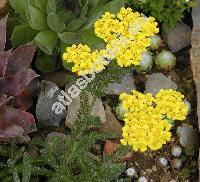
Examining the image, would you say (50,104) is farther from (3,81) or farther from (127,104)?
(127,104)

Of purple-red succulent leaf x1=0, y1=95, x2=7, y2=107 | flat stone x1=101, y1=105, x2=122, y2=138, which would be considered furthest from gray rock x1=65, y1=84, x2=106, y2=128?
purple-red succulent leaf x1=0, y1=95, x2=7, y2=107

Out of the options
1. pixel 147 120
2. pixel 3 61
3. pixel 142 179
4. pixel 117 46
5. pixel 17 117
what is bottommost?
pixel 142 179

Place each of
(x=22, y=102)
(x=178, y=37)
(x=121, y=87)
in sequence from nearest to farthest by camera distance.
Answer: (x=22, y=102) < (x=121, y=87) < (x=178, y=37)

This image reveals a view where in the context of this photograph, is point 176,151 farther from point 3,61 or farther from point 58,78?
point 3,61

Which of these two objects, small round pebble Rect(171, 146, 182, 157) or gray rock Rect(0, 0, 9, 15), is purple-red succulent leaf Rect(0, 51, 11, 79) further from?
small round pebble Rect(171, 146, 182, 157)

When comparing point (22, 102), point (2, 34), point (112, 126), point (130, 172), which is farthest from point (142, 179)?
point (2, 34)

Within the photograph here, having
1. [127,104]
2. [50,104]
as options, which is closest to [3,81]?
[50,104]

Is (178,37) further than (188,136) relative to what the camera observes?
Yes
